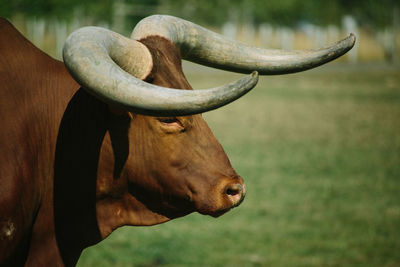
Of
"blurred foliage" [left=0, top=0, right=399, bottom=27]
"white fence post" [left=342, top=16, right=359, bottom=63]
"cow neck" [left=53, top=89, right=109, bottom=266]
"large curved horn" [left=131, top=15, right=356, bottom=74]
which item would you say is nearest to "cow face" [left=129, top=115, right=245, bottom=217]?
"cow neck" [left=53, top=89, right=109, bottom=266]

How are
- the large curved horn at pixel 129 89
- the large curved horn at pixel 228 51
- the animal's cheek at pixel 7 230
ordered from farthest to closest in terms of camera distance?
1. the large curved horn at pixel 228 51
2. the animal's cheek at pixel 7 230
3. the large curved horn at pixel 129 89

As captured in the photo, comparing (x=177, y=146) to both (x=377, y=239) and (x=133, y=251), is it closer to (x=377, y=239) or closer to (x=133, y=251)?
(x=133, y=251)

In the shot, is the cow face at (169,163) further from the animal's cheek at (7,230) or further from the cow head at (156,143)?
the animal's cheek at (7,230)

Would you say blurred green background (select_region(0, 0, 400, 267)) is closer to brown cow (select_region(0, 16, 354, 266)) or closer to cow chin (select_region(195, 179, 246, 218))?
brown cow (select_region(0, 16, 354, 266))

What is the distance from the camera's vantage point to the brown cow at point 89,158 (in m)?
2.21

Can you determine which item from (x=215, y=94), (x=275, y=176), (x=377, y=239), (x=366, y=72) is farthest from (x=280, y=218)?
(x=366, y=72)

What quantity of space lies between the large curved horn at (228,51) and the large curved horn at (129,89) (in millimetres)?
588

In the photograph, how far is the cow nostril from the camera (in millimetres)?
2299

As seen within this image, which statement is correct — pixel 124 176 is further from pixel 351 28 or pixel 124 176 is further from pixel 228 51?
pixel 351 28

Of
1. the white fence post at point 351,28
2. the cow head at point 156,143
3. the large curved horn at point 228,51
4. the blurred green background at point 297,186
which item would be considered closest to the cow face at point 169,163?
the cow head at point 156,143

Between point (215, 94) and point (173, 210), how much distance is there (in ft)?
2.41

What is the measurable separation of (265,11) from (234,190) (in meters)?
44.2

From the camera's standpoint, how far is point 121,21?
30.8 m

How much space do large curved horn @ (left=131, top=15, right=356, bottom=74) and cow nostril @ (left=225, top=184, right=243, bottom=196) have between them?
651 mm
